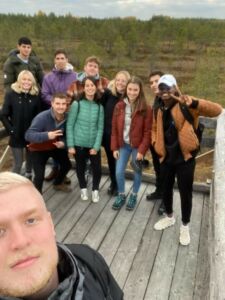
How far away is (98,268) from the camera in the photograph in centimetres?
141

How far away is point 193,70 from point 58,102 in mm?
33312

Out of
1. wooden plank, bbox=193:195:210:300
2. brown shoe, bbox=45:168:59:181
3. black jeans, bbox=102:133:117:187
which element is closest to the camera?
wooden plank, bbox=193:195:210:300

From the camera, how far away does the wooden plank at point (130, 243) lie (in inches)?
114

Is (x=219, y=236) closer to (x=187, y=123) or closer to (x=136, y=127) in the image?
(x=187, y=123)

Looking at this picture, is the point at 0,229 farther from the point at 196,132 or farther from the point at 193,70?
the point at 193,70

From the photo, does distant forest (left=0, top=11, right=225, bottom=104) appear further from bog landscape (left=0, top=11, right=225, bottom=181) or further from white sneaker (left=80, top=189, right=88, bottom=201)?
white sneaker (left=80, top=189, right=88, bottom=201)

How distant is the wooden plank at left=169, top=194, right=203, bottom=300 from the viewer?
2686 millimetres

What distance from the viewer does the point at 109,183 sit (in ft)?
14.7

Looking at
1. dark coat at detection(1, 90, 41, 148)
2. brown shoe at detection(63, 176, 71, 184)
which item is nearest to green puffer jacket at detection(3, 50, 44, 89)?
dark coat at detection(1, 90, 41, 148)

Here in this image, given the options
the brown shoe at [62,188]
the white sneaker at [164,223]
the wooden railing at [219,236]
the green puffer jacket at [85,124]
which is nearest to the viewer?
the wooden railing at [219,236]

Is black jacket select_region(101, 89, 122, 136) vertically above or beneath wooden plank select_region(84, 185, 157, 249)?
above

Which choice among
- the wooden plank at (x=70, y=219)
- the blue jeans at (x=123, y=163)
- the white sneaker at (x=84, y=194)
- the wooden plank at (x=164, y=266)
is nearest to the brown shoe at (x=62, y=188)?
the wooden plank at (x=70, y=219)

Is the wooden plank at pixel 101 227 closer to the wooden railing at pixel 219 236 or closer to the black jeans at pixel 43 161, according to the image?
the black jeans at pixel 43 161

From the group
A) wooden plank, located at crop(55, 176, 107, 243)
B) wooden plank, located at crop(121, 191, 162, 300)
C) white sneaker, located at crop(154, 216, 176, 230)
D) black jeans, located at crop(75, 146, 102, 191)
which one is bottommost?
wooden plank, located at crop(121, 191, 162, 300)
